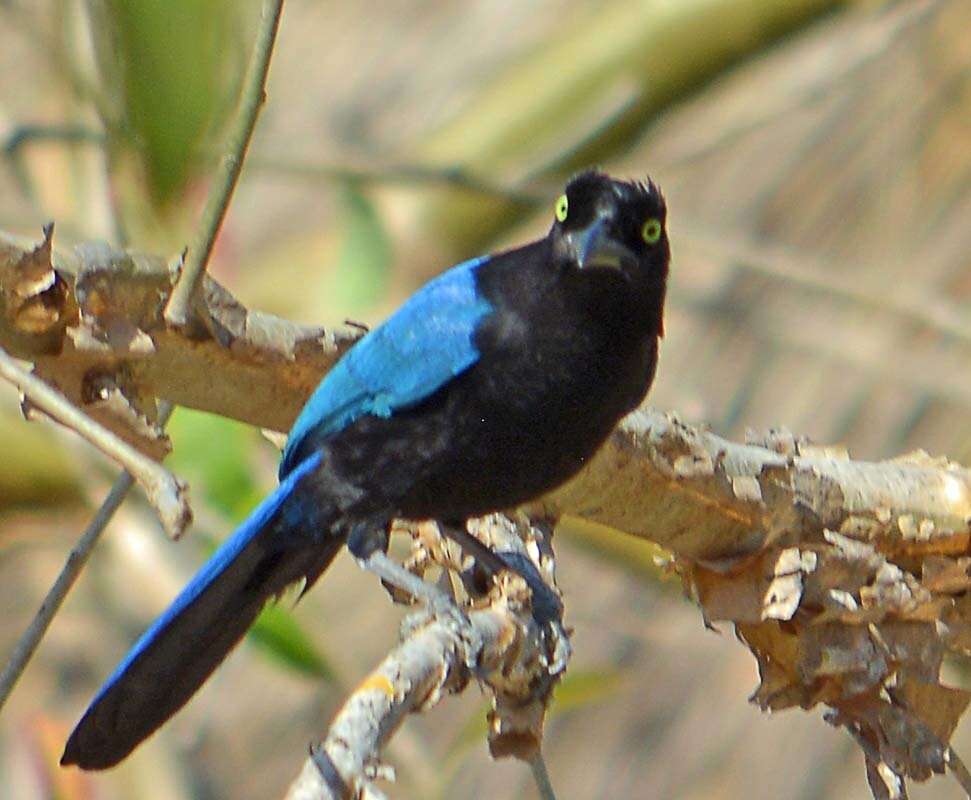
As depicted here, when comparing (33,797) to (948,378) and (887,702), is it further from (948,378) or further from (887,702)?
(948,378)

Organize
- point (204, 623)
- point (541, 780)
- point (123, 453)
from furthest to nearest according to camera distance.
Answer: point (204, 623) → point (541, 780) → point (123, 453)

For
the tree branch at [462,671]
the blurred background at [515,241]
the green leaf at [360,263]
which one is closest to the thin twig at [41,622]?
the tree branch at [462,671]

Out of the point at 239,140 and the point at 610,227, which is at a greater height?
the point at 239,140

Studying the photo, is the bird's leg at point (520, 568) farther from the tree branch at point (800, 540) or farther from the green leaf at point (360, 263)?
the green leaf at point (360, 263)

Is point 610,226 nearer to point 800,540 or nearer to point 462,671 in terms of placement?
point 800,540

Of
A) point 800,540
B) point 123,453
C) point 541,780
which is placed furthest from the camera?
point 800,540

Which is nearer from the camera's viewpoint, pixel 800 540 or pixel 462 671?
pixel 462 671

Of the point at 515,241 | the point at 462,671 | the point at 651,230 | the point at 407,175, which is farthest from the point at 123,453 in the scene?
the point at 515,241
